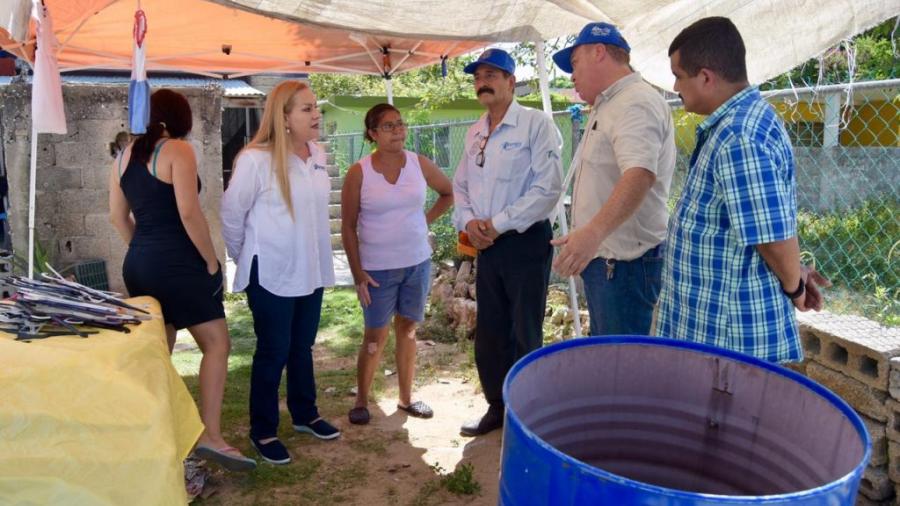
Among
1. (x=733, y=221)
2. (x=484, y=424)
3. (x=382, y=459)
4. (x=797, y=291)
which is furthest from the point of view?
(x=484, y=424)

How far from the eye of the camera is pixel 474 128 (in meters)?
3.89

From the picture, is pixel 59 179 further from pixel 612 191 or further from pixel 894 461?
pixel 894 461

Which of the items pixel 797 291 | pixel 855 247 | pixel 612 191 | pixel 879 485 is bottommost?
pixel 879 485

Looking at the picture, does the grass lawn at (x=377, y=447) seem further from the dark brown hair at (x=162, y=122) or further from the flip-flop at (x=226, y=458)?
the dark brown hair at (x=162, y=122)

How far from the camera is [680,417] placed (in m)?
1.65

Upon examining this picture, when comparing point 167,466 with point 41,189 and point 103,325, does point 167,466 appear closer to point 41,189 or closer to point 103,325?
point 103,325

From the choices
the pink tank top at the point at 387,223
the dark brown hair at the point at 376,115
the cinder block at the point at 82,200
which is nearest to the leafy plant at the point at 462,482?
the pink tank top at the point at 387,223

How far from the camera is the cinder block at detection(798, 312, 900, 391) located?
293cm

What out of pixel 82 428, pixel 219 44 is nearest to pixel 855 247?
pixel 219 44

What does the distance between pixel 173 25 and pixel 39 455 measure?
14.6 feet

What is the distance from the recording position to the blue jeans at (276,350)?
3500 mm

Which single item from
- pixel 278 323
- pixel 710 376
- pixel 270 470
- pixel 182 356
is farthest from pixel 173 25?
pixel 710 376

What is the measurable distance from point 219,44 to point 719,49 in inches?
192

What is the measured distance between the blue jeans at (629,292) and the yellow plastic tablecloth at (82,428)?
5.93ft
